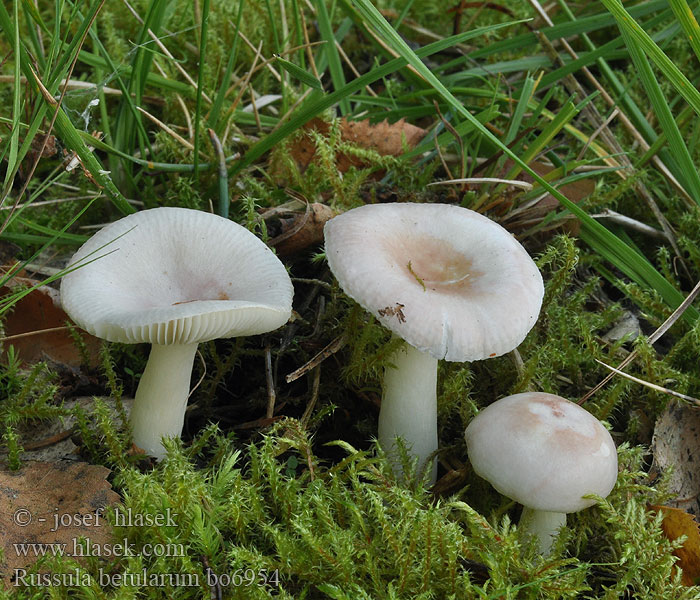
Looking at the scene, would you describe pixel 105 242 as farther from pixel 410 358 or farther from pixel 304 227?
pixel 410 358

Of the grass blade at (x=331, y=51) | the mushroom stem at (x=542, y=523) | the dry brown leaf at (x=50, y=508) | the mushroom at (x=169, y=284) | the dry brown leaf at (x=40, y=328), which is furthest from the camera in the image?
the grass blade at (x=331, y=51)

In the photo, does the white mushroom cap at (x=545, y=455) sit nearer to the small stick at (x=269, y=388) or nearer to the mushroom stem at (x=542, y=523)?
the mushroom stem at (x=542, y=523)

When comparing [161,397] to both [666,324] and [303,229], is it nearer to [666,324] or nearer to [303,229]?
[303,229]

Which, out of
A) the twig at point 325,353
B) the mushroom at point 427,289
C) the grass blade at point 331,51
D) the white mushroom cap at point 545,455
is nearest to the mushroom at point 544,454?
the white mushroom cap at point 545,455

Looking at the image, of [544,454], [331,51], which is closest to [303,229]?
[331,51]

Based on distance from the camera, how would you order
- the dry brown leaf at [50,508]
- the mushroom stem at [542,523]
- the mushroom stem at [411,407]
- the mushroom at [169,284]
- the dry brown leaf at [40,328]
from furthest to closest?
1. the dry brown leaf at [40,328]
2. the mushroom stem at [411,407]
3. the mushroom stem at [542,523]
4. the mushroom at [169,284]
5. the dry brown leaf at [50,508]

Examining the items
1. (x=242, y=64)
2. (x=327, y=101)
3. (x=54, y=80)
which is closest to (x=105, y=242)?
(x=54, y=80)
